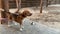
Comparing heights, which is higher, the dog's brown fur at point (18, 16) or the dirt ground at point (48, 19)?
the dog's brown fur at point (18, 16)

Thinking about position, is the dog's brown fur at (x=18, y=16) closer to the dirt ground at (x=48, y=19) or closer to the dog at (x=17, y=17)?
the dog at (x=17, y=17)

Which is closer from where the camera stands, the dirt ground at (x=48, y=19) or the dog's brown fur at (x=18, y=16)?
the dog's brown fur at (x=18, y=16)

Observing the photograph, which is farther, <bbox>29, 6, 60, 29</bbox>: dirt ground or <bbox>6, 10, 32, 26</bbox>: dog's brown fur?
<bbox>29, 6, 60, 29</bbox>: dirt ground

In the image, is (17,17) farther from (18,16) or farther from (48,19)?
(48,19)

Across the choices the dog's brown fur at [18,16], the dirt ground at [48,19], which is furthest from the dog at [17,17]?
the dirt ground at [48,19]

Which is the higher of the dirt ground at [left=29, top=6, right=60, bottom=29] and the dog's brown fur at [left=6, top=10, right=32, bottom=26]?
the dog's brown fur at [left=6, top=10, right=32, bottom=26]

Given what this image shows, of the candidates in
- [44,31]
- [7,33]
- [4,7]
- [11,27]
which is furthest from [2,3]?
[44,31]

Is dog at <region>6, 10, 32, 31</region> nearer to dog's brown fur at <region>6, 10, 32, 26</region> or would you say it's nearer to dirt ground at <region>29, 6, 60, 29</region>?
dog's brown fur at <region>6, 10, 32, 26</region>

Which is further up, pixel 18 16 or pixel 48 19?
pixel 18 16

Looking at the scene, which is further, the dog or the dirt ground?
the dirt ground

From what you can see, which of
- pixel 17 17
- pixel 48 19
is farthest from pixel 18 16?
pixel 48 19

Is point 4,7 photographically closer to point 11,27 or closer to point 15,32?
point 11,27

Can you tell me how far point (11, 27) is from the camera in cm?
283

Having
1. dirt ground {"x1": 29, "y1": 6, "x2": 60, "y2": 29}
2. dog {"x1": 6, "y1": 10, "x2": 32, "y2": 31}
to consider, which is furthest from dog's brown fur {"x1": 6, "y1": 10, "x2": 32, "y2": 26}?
dirt ground {"x1": 29, "y1": 6, "x2": 60, "y2": 29}
